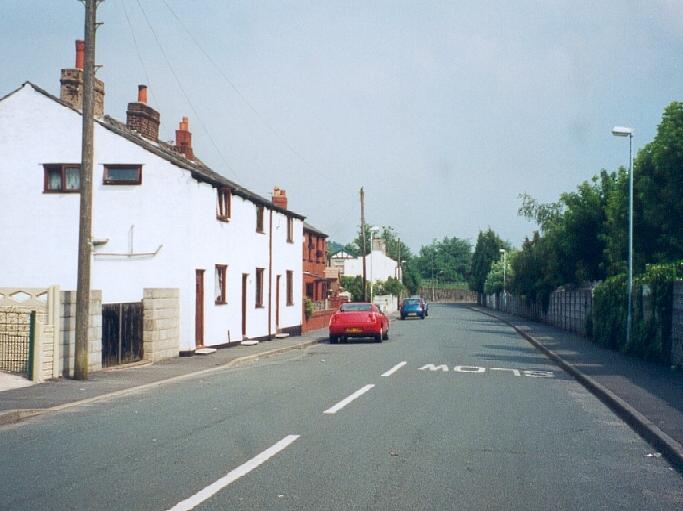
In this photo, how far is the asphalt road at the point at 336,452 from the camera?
20.7 ft

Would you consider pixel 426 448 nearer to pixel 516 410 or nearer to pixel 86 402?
pixel 516 410

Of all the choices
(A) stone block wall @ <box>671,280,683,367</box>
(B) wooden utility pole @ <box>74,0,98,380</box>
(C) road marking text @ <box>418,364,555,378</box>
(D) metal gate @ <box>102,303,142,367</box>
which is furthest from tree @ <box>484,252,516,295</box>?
(B) wooden utility pole @ <box>74,0,98,380</box>

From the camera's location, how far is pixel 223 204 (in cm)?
2636

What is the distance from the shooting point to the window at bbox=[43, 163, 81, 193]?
23.0m

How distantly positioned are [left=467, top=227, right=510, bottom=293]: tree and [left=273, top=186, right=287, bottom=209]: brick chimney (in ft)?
240

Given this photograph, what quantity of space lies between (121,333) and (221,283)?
8.05m

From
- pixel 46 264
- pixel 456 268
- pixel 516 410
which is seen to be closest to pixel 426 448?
pixel 516 410

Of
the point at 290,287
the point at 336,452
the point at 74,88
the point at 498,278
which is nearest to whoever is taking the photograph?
the point at 336,452

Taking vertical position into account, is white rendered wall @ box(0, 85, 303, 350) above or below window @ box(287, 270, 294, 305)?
above

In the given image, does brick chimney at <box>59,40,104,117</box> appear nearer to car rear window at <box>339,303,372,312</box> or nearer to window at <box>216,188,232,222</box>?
Result: window at <box>216,188,232,222</box>

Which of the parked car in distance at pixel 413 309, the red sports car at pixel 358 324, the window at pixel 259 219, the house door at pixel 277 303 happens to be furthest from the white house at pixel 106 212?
the parked car in distance at pixel 413 309

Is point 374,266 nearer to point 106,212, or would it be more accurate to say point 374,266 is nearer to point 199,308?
point 199,308

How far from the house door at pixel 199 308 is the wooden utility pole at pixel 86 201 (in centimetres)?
807

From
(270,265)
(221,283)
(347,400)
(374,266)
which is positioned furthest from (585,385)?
(374,266)
